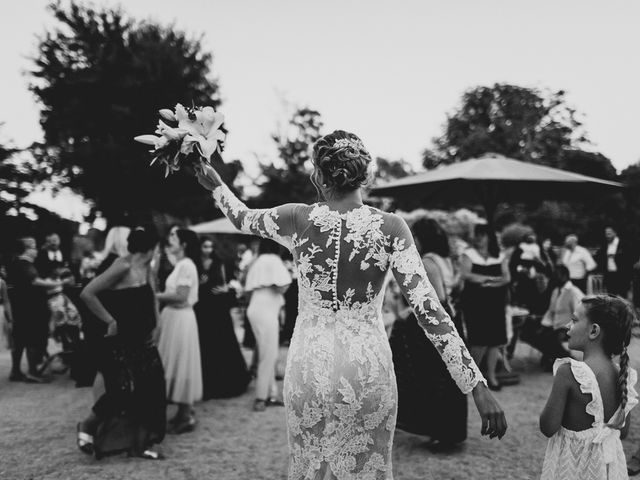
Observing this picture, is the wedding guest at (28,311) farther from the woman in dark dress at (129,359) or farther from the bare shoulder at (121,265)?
the bare shoulder at (121,265)

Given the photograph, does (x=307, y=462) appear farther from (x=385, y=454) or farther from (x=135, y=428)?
(x=135, y=428)

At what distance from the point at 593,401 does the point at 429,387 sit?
2.37 m

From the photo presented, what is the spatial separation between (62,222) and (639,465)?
19822 millimetres

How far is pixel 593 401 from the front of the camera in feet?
8.51

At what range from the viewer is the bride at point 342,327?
2.41 m

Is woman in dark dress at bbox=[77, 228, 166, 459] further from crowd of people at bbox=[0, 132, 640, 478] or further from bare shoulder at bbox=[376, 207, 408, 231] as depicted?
bare shoulder at bbox=[376, 207, 408, 231]

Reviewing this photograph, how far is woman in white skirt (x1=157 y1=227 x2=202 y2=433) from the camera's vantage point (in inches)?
219

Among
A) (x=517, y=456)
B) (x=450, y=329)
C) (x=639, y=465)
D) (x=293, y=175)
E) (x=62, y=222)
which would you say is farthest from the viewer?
(x=293, y=175)

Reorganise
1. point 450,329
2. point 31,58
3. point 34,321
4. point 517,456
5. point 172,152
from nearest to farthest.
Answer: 1. point 450,329
2. point 172,152
3. point 517,456
4. point 34,321
5. point 31,58

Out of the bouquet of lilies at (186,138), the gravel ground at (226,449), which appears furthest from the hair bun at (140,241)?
the bouquet of lilies at (186,138)

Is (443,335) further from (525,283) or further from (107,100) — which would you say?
(107,100)

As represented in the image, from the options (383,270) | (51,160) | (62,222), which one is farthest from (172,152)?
(51,160)

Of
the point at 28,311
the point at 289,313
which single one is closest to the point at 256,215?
the point at 28,311

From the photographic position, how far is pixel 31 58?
22.6m
